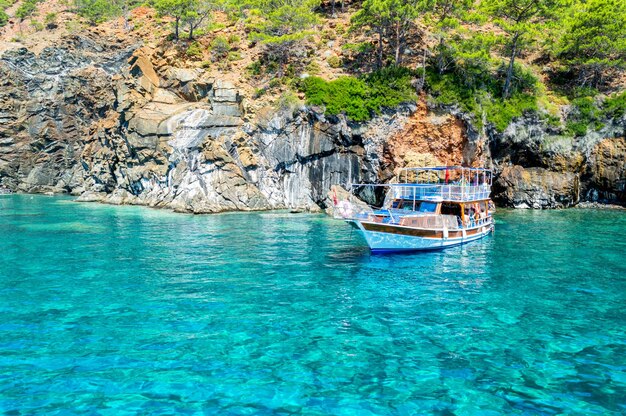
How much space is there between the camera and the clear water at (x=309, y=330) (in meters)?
10.3

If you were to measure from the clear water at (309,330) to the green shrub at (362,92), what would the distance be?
1088 inches

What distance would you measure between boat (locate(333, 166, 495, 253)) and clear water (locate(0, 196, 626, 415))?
1.31 meters

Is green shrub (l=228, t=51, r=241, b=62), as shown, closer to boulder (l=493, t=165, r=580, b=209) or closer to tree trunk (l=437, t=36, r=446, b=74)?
tree trunk (l=437, t=36, r=446, b=74)

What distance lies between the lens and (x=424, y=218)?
2814cm

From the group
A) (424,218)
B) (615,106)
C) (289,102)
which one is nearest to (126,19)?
(289,102)

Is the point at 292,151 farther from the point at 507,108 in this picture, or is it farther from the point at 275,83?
the point at 507,108

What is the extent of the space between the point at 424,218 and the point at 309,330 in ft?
53.2

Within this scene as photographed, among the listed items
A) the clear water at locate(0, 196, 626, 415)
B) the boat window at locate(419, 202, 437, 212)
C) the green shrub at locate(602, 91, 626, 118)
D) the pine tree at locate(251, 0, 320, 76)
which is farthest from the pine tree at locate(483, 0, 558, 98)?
the clear water at locate(0, 196, 626, 415)


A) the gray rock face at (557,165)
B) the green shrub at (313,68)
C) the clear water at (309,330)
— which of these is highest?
the green shrub at (313,68)

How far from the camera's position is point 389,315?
52.2 feet

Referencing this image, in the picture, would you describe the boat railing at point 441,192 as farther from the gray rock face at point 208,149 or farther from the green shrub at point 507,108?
the green shrub at point 507,108

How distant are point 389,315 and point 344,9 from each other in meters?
72.8

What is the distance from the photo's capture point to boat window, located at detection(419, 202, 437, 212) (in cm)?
3036

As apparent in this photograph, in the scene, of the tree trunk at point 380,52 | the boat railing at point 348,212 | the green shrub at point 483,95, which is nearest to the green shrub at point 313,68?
the tree trunk at point 380,52
